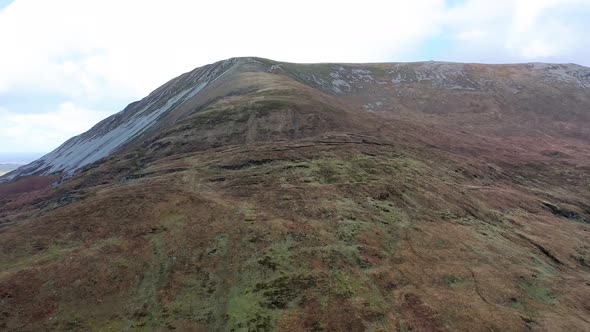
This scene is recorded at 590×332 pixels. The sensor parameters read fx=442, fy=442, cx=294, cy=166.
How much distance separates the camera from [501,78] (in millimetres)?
168250

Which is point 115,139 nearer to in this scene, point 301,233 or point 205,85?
point 205,85

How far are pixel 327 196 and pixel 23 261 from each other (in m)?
33.0

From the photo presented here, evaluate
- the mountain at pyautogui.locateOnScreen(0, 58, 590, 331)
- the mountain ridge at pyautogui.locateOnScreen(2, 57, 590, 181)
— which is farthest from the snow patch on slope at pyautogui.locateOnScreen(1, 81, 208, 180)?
the mountain at pyautogui.locateOnScreen(0, 58, 590, 331)

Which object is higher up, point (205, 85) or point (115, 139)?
point (205, 85)

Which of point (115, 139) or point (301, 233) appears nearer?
point (301, 233)

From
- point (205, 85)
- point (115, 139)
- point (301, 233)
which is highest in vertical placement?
point (205, 85)

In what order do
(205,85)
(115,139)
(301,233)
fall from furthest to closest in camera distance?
(205,85)
(115,139)
(301,233)

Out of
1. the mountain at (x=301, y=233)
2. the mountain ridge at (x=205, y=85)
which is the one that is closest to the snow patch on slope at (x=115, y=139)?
the mountain ridge at (x=205, y=85)

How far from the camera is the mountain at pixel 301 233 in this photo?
3697cm

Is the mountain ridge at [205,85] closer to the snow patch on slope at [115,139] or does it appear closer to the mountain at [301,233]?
the snow patch on slope at [115,139]

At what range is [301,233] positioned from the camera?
4684 centimetres

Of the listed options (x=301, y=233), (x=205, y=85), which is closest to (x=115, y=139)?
(x=205, y=85)

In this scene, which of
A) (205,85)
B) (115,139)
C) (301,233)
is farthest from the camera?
(205,85)

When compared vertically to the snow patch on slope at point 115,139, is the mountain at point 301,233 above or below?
below
